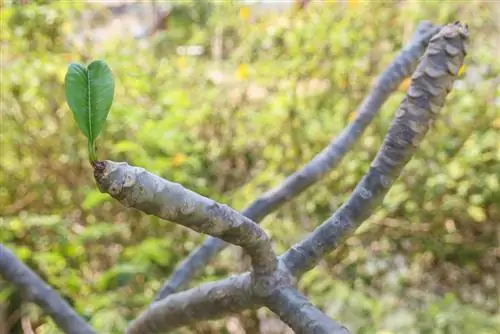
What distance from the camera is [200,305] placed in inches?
26.0

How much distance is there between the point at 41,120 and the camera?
6.29 ft

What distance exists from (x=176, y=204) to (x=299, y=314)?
0.16 metres

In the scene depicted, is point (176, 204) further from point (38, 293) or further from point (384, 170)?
point (38, 293)

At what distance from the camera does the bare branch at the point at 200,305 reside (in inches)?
23.5

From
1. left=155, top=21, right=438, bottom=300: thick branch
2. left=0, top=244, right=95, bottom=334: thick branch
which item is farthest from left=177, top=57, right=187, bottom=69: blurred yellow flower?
left=0, top=244, right=95, bottom=334: thick branch

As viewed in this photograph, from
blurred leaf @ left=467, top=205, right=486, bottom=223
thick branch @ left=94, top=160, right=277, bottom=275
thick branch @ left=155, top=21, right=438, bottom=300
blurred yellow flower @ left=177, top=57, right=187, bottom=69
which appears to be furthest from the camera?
blurred yellow flower @ left=177, top=57, right=187, bottom=69

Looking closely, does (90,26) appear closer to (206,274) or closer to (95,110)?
(206,274)

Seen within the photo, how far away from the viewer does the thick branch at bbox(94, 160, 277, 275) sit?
399 millimetres

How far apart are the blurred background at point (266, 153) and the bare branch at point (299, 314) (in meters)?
1.09

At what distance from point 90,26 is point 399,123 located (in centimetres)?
184

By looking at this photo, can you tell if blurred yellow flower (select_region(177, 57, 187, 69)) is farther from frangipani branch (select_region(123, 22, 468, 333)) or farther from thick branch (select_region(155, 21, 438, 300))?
frangipani branch (select_region(123, 22, 468, 333))

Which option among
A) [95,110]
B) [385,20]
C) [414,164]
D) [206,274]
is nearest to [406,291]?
[414,164]

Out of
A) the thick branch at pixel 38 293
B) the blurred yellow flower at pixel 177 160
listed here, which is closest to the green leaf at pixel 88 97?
the thick branch at pixel 38 293

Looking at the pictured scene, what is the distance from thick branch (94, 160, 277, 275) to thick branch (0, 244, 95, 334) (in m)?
0.46
